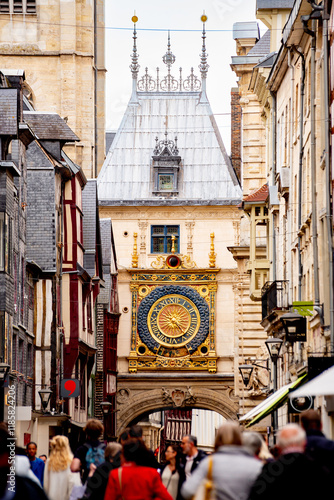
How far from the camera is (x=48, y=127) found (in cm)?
3500

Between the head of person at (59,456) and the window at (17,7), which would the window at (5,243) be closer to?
the head of person at (59,456)

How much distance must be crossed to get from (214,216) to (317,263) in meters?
29.6

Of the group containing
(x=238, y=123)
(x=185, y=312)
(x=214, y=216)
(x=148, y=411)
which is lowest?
(x=148, y=411)

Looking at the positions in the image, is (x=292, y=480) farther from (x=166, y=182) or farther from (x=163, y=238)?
(x=166, y=182)

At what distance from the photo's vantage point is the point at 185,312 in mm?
52469

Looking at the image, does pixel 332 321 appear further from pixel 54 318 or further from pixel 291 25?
pixel 54 318

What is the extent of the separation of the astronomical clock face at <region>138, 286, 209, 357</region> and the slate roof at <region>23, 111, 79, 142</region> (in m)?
18.0

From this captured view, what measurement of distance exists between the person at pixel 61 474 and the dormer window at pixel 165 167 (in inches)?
1626

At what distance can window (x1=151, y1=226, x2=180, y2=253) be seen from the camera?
5247 cm

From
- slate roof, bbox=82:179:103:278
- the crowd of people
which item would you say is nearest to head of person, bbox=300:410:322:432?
the crowd of people

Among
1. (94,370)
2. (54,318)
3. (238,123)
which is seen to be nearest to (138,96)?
(238,123)

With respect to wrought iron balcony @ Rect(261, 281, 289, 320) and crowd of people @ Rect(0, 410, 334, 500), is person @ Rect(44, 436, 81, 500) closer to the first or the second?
crowd of people @ Rect(0, 410, 334, 500)

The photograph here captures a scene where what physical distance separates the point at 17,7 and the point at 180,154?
11072 millimetres

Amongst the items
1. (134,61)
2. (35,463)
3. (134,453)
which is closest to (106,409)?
(134,61)
